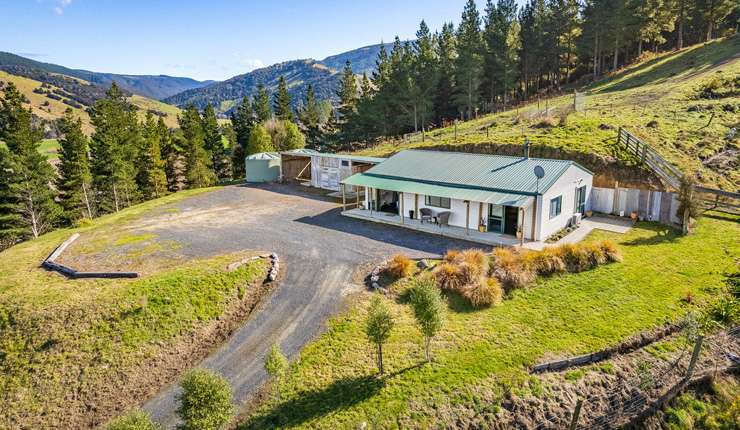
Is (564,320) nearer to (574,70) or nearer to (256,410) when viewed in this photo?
(256,410)

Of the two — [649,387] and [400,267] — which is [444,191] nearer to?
[400,267]

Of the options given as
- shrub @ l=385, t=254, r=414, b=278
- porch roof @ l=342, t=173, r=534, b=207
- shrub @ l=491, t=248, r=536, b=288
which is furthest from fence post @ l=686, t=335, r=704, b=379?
shrub @ l=385, t=254, r=414, b=278

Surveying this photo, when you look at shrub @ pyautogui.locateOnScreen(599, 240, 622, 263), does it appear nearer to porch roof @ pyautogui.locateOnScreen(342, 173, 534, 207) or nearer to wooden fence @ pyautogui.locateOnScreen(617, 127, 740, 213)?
porch roof @ pyautogui.locateOnScreen(342, 173, 534, 207)

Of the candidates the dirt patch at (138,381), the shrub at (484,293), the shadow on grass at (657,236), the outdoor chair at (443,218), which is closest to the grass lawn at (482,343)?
the shrub at (484,293)

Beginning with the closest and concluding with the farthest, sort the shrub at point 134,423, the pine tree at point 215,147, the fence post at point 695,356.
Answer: the shrub at point 134,423 → the fence post at point 695,356 → the pine tree at point 215,147

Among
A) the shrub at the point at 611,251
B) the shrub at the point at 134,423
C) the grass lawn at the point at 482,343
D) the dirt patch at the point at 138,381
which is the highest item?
the shrub at the point at 611,251

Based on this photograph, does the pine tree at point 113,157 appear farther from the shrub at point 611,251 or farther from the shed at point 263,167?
the shrub at point 611,251

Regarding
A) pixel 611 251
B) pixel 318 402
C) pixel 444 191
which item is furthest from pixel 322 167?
pixel 318 402
